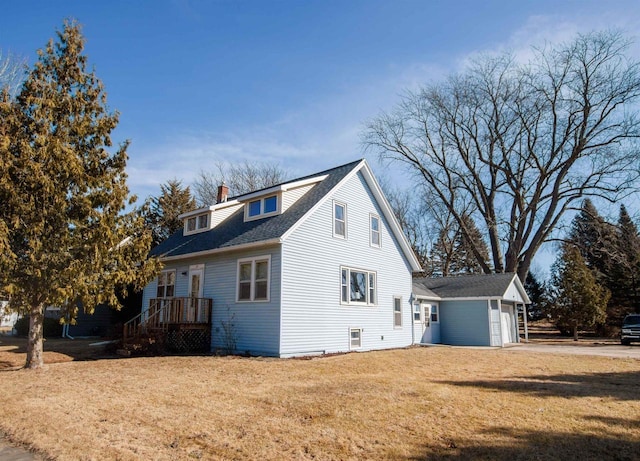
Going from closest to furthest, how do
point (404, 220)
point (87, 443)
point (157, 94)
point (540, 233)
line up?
point (87, 443)
point (157, 94)
point (540, 233)
point (404, 220)

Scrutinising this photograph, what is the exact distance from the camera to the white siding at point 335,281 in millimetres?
14711

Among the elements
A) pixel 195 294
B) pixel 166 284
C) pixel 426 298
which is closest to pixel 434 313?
pixel 426 298

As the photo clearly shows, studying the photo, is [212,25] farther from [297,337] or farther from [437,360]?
[437,360]

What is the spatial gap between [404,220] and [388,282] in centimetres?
2486

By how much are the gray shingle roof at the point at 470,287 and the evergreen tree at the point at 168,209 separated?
16.4 m

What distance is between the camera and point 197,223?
2000 cm

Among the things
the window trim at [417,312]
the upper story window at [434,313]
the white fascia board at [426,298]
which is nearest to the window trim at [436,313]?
the upper story window at [434,313]

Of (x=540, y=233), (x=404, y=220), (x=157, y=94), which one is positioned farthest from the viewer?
(x=404, y=220)

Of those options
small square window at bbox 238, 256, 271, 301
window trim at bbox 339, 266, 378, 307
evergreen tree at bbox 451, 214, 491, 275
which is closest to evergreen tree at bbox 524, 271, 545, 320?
evergreen tree at bbox 451, 214, 491, 275

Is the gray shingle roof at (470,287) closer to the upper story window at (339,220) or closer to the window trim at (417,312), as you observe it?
the window trim at (417,312)

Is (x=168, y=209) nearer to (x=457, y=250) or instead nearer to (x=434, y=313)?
(x=434, y=313)

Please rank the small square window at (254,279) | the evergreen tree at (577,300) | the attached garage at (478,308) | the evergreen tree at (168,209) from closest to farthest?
the small square window at (254,279) → the attached garage at (478,308) → the evergreen tree at (577,300) → the evergreen tree at (168,209)

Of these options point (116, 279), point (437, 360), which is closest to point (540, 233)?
point (437, 360)

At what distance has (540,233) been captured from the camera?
1259 inches
